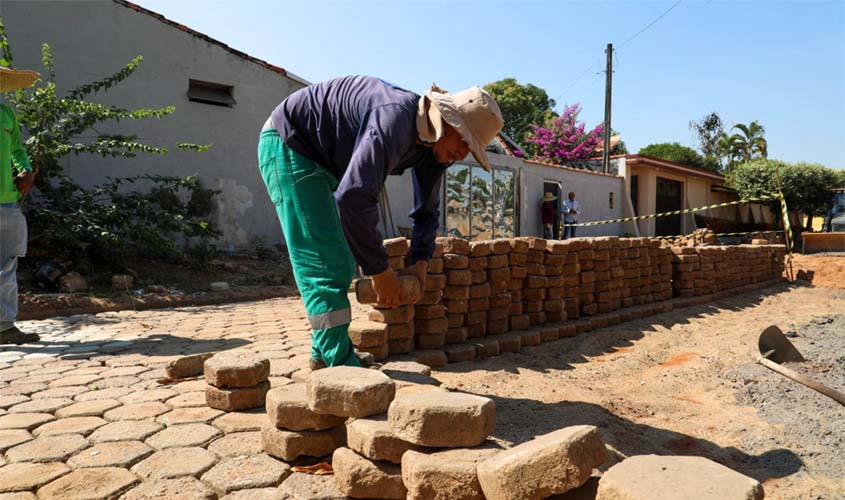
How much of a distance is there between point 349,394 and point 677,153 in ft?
123

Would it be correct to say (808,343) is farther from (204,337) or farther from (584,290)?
(204,337)

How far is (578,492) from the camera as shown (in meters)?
1.55

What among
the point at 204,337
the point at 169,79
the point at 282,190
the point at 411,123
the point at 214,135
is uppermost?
the point at 169,79

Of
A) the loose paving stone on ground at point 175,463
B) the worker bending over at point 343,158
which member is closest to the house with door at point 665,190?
the worker bending over at point 343,158

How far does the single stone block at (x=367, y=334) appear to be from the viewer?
3.34 metres

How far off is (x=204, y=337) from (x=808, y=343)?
6049 mm

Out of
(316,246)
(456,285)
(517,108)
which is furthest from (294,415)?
(517,108)

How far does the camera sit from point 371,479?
1735 millimetres

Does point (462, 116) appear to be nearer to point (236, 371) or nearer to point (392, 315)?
point (236, 371)

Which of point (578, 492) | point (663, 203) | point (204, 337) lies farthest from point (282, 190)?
point (663, 203)

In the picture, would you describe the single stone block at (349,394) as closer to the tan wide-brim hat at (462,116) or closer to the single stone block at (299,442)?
the single stone block at (299,442)

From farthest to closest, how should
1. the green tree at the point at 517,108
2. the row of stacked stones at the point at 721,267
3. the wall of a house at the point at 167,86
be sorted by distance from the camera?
the green tree at the point at 517,108 → the wall of a house at the point at 167,86 → the row of stacked stones at the point at 721,267

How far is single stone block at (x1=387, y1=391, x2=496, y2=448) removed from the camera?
1654 mm

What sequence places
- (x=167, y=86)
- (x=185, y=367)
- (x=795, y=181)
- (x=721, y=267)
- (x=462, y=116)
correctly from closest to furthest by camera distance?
1. (x=462, y=116)
2. (x=185, y=367)
3. (x=721, y=267)
4. (x=167, y=86)
5. (x=795, y=181)
